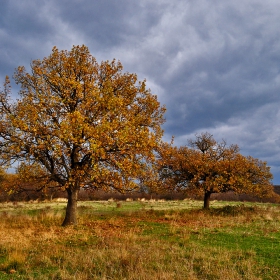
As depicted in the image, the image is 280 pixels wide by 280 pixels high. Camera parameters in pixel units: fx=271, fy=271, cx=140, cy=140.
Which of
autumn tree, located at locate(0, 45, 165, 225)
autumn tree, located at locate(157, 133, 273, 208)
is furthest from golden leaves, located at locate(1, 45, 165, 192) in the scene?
autumn tree, located at locate(157, 133, 273, 208)

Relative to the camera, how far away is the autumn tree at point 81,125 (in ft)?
57.0

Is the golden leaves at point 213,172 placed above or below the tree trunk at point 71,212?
above

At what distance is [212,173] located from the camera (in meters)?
30.2

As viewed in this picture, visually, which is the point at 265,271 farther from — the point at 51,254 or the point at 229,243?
the point at 51,254

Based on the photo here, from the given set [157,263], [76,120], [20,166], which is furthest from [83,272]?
[20,166]

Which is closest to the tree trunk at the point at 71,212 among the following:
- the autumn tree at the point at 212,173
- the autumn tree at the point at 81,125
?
the autumn tree at the point at 81,125

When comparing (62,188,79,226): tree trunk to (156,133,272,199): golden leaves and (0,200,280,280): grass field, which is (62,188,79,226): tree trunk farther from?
(156,133,272,199): golden leaves

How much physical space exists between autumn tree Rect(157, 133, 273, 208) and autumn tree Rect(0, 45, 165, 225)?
8570 mm

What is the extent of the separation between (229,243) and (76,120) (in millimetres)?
11444

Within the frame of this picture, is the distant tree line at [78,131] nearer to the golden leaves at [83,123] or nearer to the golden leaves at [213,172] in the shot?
the golden leaves at [83,123]

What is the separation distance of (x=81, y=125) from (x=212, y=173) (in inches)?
734

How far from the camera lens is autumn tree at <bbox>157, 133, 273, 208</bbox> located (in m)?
29.3

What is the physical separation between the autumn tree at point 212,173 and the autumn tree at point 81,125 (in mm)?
8570

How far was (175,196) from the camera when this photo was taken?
66375 mm
